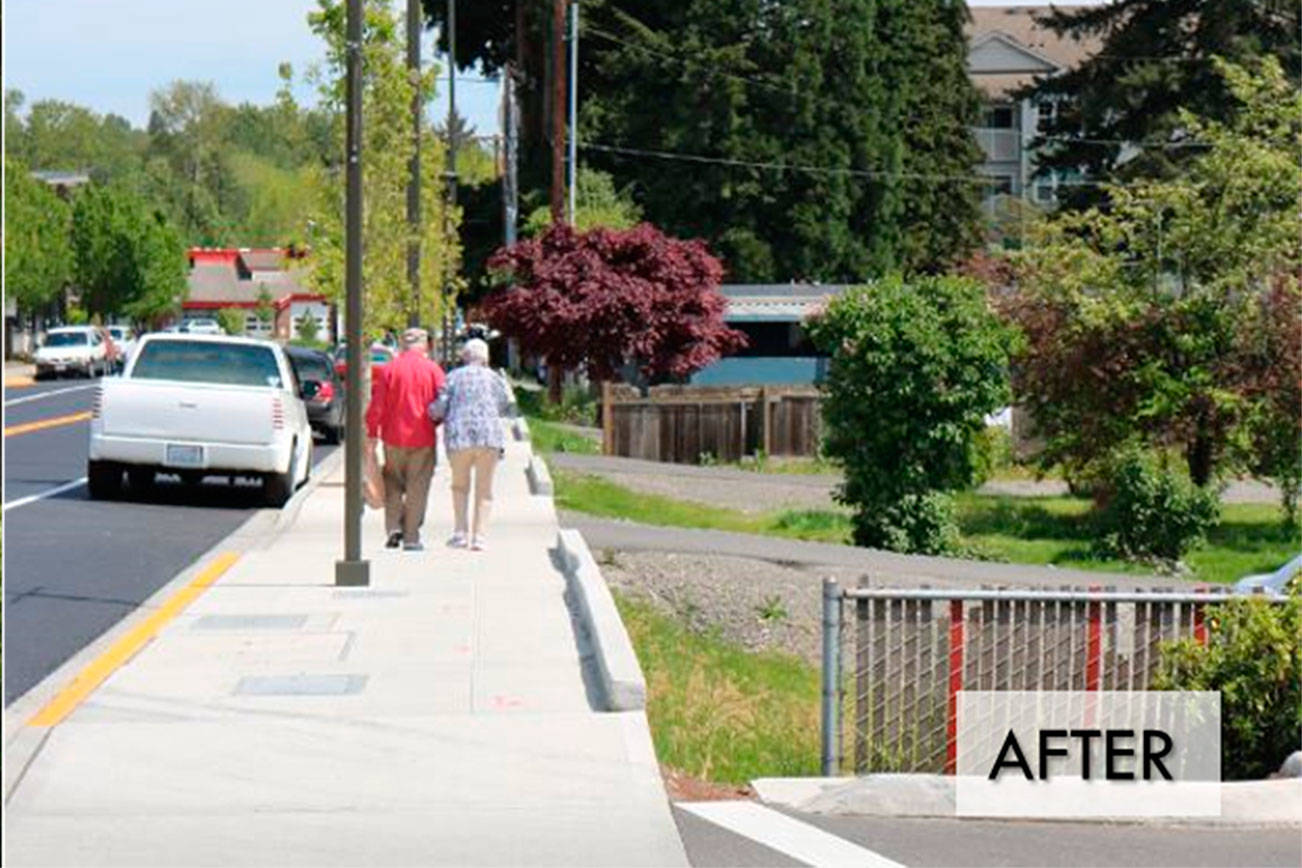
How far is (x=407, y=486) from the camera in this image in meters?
19.3

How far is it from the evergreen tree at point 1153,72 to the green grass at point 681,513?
83.7 feet

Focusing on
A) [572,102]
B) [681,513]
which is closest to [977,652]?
[681,513]

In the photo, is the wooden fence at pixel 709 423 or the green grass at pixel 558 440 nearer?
the green grass at pixel 558 440

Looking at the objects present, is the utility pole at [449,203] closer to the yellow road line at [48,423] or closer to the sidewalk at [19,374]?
the yellow road line at [48,423]

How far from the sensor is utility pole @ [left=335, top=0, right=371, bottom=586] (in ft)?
54.4

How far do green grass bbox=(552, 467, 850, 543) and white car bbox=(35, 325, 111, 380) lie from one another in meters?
38.0

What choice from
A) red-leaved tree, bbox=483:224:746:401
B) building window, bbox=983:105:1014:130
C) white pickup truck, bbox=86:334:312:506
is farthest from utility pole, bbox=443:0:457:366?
building window, bbox=983:105:1014:130

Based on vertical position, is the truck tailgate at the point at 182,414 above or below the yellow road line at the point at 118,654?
above

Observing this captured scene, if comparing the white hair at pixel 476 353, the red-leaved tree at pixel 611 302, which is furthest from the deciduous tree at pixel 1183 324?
the white hair at pixel 476 353

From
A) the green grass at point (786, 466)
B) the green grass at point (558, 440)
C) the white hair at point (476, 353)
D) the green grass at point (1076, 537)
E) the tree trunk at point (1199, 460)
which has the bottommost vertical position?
the green grass at point (1076, 537)

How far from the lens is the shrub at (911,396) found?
95.7ft

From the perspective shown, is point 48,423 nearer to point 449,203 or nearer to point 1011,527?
point 449,203

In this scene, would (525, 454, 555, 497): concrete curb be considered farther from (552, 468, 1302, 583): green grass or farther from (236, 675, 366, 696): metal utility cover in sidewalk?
(236, 675, 366, 696): metal utility cover in sidewalk

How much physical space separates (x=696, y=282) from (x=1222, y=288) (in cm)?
1880
